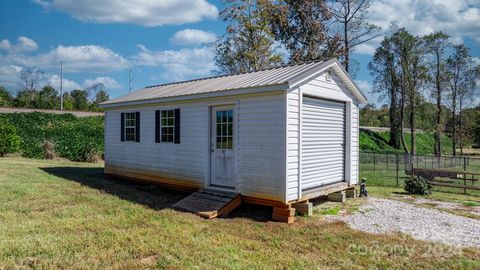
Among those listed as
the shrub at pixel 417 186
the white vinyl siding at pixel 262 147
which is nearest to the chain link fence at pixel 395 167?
the shrub at pixel 417 186

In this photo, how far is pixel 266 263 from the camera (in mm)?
4879

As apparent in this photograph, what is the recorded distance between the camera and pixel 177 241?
5621mm

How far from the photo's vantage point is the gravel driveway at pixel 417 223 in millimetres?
6383

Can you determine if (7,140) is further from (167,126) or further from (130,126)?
(167,126)

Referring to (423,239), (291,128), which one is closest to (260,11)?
(291,128)

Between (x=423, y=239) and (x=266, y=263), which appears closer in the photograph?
(x=266, y=263)

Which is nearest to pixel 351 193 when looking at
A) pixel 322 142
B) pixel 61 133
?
pixel 322 142

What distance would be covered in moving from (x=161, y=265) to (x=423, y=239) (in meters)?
4.44

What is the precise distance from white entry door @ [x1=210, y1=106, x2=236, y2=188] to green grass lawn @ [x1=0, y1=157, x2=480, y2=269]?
0.86 m

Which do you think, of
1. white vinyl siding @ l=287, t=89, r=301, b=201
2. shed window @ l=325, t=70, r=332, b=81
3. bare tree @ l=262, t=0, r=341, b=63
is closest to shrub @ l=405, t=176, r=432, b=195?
shed window @ l=325, t=70, r=332, b=81

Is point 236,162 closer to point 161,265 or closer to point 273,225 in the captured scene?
point 273,225

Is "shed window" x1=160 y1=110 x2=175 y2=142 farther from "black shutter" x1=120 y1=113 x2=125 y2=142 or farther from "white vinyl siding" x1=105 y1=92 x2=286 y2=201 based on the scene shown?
"black shutter" x1=120 y1=113 x2=125 y2=142

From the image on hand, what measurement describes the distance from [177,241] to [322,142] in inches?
179

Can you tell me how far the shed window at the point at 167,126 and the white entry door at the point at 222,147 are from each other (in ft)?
4.84
